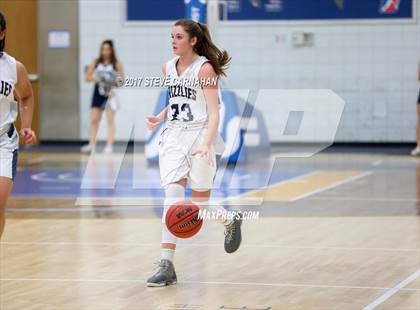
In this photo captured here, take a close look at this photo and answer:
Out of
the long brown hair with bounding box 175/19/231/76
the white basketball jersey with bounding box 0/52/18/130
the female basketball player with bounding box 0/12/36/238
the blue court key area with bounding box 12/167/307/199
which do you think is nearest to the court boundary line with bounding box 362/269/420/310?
the long brown hair with bounding box 175/19/231/76

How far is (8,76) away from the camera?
7.44 m

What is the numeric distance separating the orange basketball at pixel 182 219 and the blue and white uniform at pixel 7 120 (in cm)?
118

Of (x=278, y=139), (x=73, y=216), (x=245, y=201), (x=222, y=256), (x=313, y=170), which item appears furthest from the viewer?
(x=278, y=139)

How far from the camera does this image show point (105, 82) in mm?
20500

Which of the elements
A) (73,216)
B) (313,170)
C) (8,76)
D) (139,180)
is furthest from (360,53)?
(8,76)

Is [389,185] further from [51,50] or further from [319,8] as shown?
[51,50]

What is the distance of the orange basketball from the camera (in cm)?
786

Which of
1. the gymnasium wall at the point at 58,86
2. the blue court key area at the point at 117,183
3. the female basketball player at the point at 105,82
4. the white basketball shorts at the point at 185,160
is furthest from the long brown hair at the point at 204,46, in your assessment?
the gymnasium wall at the point at 58,86

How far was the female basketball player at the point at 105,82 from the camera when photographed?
67.1ft

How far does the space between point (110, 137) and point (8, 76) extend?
1294 centimetres

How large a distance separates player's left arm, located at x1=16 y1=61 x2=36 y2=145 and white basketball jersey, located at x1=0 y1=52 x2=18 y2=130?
0.18ft

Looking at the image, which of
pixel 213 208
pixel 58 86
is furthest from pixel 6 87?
pixel 58 86

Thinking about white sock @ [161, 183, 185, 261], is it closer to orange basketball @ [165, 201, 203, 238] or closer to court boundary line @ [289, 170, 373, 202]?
orange basketball @ [165, 201, 203, 238]

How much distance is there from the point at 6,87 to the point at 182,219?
156cm
